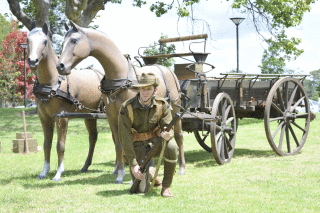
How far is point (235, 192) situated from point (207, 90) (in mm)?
3362

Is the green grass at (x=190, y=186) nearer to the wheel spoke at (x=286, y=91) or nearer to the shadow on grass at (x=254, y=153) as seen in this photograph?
the shadow on grass at (x=254, y=153)

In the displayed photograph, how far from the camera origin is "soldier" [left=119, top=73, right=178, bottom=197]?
5.93 metres

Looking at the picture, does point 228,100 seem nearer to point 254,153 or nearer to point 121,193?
point 254,153

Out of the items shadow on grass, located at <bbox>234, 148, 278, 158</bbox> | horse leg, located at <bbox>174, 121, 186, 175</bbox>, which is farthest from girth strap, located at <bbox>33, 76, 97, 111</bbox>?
shadow on grass, located at <bbox>234, 148, 278, 158</bbox>

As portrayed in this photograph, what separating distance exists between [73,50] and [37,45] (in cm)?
100

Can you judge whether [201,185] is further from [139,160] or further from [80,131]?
[80,131]

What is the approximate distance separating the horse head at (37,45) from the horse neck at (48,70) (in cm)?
12

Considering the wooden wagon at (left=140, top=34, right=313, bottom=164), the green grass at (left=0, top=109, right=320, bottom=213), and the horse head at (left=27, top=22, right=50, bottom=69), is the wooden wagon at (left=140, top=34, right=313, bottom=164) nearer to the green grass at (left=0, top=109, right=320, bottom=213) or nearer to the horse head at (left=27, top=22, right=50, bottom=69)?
the green grass at (left=0, top=109, right=320, bottom=213)

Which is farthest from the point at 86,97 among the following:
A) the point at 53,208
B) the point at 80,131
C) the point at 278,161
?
the point at 80,131

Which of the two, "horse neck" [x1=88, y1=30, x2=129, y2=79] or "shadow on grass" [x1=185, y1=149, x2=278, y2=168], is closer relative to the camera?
"horse neck" [x1=88, y1=30, x2=129, y2=79]

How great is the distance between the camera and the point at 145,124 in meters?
6.11

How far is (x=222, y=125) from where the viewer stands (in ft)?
30.5

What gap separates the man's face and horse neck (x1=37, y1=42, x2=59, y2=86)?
2432 mm

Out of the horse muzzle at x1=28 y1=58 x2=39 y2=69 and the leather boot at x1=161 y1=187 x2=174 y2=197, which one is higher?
the horse muzzle at x1=28 y1=58 x2=39 y2=69
